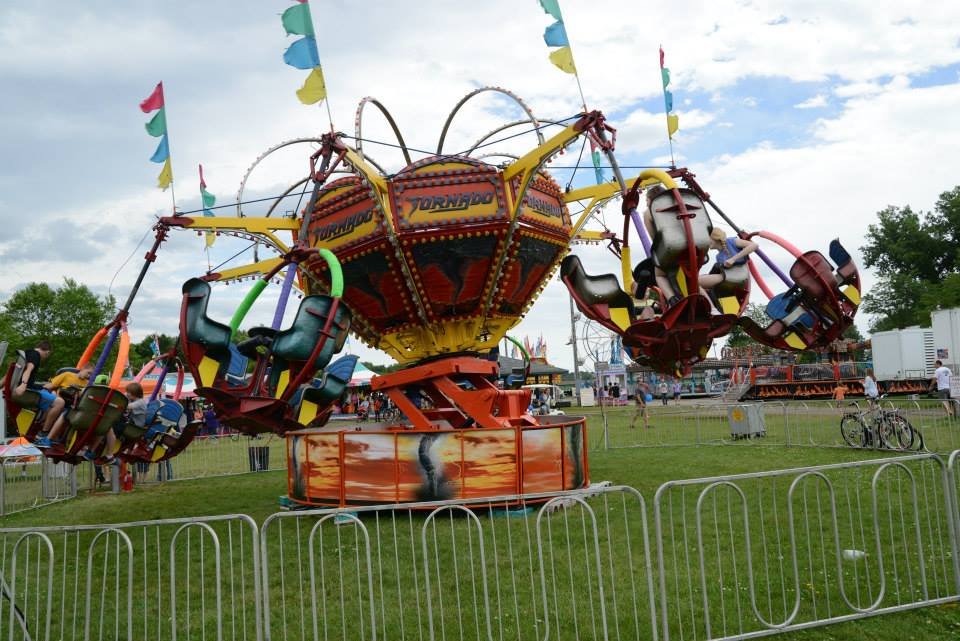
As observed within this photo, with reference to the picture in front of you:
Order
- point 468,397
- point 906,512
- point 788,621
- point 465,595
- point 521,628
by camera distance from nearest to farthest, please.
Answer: point 788,621 < point 521,628 < point 465,595 < point 906,512 < point 468,397

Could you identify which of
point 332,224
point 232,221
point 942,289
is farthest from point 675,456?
point 942,289

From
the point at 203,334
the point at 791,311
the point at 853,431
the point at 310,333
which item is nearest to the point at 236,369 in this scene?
the point at 203,334

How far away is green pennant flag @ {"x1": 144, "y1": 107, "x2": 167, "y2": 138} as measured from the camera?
10586 mm

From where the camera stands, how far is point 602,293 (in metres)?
7.03

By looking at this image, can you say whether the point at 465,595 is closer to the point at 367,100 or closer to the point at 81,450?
the point at 81,450

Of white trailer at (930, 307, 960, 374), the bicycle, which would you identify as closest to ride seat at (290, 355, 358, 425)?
the bicycle

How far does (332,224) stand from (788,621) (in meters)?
8.03

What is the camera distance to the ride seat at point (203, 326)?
22.0ft

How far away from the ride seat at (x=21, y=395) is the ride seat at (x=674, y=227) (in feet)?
24.2

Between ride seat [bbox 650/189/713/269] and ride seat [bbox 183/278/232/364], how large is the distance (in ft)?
13.5

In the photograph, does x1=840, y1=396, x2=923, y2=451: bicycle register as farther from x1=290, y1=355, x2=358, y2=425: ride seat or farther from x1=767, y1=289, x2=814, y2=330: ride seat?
x1=290, y1=355, x2=358, y2=425: ride seat

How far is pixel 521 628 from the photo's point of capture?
5.45 meters

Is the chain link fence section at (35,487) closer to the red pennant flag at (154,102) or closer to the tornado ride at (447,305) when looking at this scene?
the tornado ride at (447,305)

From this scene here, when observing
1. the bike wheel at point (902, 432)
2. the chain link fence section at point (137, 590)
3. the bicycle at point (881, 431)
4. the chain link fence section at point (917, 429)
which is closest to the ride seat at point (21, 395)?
the chain link fence section at point (137, 590)
